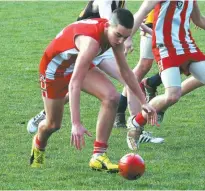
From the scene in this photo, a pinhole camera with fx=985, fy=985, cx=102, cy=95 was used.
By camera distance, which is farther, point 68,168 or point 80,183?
point 68,168

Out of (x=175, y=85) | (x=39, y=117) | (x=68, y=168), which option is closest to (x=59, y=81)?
(x=68, y=168)

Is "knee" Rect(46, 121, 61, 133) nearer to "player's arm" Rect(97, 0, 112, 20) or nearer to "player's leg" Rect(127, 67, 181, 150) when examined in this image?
"player's leg" Rect(127, 67, 181, 150)

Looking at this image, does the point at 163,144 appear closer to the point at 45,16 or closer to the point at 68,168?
the point at 68,168

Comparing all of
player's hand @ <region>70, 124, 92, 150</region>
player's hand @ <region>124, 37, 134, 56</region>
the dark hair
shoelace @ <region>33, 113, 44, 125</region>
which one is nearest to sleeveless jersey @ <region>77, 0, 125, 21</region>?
player's hand @ <region>124, 37, 134, 56</region>

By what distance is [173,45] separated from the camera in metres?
10.7

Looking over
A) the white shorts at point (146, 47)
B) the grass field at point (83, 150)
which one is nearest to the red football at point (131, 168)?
the grass field at point (83, 150)

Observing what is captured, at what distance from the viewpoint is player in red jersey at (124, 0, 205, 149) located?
1063cm

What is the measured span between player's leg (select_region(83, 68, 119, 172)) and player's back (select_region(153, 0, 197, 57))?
120 centimetres

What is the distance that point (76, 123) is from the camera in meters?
8.69

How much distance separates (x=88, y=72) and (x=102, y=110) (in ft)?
1.37

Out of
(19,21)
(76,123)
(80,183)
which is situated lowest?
(80,183)

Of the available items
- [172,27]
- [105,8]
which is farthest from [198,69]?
[105,8]

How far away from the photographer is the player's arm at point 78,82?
862 centimetres

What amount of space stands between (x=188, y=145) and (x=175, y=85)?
0.81 metres
